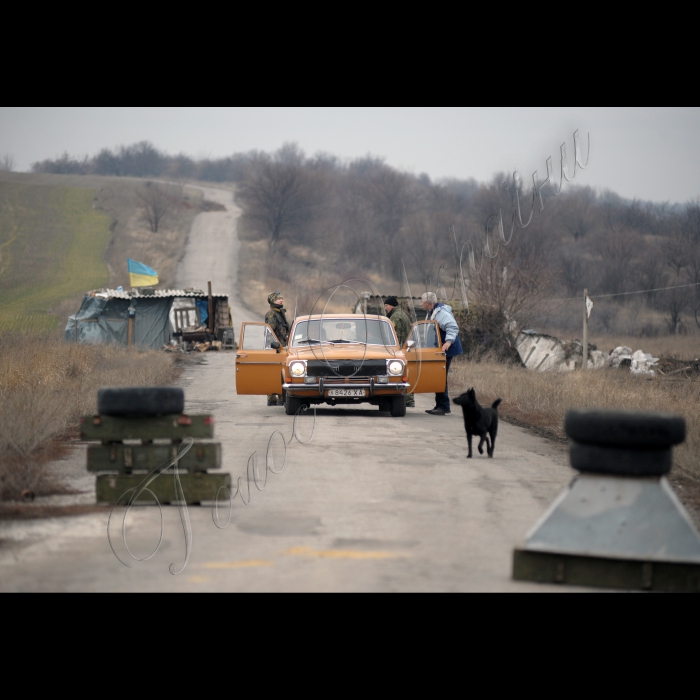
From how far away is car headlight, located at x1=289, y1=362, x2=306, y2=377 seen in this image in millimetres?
15047

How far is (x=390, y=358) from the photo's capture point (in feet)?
50.1

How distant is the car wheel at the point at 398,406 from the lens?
15539 millimetres

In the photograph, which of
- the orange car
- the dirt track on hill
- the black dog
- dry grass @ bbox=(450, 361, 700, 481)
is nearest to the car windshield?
the orange car

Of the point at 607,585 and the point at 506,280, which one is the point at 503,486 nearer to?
the point at 607,585

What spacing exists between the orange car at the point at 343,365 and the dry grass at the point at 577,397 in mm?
1903

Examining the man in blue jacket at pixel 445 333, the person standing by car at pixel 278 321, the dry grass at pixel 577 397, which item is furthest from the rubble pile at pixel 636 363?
the person standing by car at pixel 278 321

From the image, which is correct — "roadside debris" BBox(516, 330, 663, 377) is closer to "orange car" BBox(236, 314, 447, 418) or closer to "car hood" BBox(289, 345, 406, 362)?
"orange car" BBox(236, 314, 447, 418)

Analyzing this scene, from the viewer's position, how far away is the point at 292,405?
50.3 feet

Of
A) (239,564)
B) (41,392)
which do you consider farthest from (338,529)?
(41,392)

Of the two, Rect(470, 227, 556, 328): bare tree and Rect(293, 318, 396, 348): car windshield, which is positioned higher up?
Rect(470, 227, 556, 328): bare tree

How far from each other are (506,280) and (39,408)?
1988 centimetres

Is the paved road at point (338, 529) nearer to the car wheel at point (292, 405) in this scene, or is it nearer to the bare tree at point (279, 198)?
the car wheel at point (292, 405)

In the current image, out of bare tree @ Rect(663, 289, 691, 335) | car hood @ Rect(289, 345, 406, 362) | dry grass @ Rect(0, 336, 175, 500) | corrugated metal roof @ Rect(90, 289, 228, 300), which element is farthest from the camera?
bare tree @ Rect(663, 289, 691, 335)

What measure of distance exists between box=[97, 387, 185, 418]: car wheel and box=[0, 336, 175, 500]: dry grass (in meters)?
1.19
